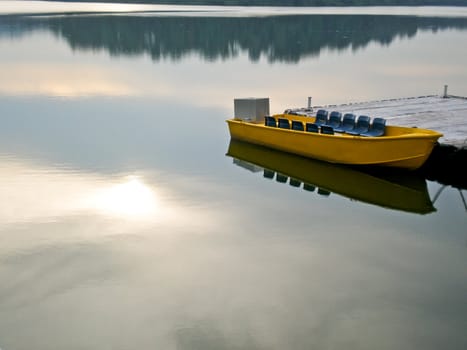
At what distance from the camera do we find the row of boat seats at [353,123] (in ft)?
59.9

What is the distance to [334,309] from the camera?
32.8 ft

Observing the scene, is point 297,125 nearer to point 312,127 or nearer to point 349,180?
point 312,127

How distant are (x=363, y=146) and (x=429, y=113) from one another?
6.07 metres

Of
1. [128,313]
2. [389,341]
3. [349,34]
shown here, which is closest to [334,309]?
[389,341]

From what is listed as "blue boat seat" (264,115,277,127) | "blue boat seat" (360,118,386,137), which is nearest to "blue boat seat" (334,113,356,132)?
"blue boat seat" (360,118,386,137)

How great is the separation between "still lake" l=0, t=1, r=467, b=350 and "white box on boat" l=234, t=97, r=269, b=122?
1.21 m

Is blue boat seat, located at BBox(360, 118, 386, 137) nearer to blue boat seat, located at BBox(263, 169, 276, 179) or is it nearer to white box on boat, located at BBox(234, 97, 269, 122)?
blue boat seat, located at BBox(263, 169, 276, 179)

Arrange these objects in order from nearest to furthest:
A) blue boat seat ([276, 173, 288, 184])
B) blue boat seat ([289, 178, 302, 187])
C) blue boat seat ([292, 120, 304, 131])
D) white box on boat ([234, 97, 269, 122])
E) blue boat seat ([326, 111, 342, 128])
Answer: blue boat seat ([289, 178, 302, 187]), blue boat seat ([276, 173, 288, 184]), blue boat seat ([292, 120, 304, 131]), blue boat seat ([326, 111, 342, 128]), white box on boat ([234, 97, 269, 122])

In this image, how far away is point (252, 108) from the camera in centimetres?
2116

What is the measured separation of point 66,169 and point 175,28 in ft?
198

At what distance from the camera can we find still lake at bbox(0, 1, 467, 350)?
9.43m

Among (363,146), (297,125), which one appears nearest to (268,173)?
(297,125)

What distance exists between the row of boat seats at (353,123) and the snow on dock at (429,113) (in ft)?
5.76

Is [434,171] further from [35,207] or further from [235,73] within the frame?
[235,73]
